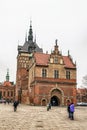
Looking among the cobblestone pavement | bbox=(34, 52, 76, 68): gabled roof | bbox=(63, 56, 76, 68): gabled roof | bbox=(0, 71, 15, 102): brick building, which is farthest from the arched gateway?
bbox=(0, 71, 15, 102): brick building

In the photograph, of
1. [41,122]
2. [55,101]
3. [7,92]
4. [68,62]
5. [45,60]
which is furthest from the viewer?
[7,92]

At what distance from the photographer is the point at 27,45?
113 meters

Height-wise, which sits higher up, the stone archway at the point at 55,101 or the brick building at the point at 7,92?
the brick building at the point at 7,92

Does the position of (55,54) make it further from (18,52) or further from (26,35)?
(26,35)

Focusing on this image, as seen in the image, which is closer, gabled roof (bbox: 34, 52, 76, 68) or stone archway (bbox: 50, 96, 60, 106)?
gabled roof (bbox: 34, 52, 76, 68)

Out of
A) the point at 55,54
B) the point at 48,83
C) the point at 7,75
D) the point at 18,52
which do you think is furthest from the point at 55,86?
the point at 7,75

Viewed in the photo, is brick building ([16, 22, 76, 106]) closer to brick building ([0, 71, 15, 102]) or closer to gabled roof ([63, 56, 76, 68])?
gabled roof ([63, 56, 76, 68])

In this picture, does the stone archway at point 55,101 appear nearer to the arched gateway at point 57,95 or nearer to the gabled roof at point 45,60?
the arched gateway at point 57,95

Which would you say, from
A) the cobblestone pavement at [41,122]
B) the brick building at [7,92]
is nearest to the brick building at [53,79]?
the cobblestone pavement at [41,122]

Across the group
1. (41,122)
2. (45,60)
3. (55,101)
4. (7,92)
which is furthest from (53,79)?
(7,92)

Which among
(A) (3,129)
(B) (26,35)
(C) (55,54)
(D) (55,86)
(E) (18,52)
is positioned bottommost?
(A) (3,129)

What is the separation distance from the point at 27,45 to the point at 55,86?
46089mm

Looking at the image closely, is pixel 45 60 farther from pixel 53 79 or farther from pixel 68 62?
pixel 68 62

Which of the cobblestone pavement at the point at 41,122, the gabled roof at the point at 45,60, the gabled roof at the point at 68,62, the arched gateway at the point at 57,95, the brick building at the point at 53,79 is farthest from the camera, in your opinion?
the gabled roof at the point at 68,62
